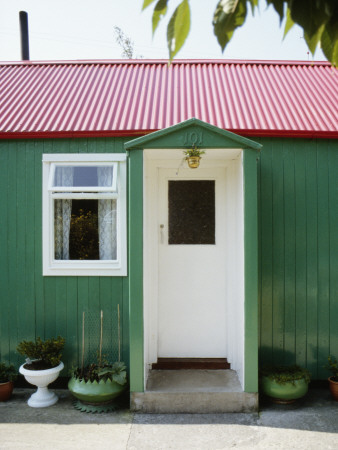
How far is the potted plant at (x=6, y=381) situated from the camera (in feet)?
15.2

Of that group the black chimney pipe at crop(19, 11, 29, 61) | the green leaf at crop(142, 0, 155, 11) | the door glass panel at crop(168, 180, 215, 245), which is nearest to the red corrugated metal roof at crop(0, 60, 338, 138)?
the door glass panel at crop(168, 180, 215, 245)

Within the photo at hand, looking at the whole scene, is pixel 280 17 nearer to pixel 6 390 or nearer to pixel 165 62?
pixel 6 390

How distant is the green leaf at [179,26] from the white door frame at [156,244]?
344cm

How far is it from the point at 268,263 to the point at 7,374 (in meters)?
3.39

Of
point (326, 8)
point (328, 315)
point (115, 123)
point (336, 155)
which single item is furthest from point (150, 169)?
point (326, 8)

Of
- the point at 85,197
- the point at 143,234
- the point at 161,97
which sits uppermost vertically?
the point at 161,97

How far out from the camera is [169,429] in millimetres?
4012

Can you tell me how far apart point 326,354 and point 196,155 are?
291 cm

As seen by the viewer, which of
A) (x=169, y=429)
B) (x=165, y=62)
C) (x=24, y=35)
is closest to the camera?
(x=169, y=429)

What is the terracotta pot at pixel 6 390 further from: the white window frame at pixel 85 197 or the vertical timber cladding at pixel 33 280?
the white window frame at pixel 85 197

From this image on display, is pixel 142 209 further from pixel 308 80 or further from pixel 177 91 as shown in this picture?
pixel 308 80

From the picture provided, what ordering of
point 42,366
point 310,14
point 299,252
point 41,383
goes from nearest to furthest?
point 310,14 < point 41,383 < point 42,366 < point 299,252

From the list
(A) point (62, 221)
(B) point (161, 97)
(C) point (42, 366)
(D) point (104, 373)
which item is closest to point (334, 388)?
(D) point (104, 373)

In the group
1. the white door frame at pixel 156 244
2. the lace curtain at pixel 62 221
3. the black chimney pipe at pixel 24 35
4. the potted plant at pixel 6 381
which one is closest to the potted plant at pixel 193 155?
the white door frame at pixel 156 244
